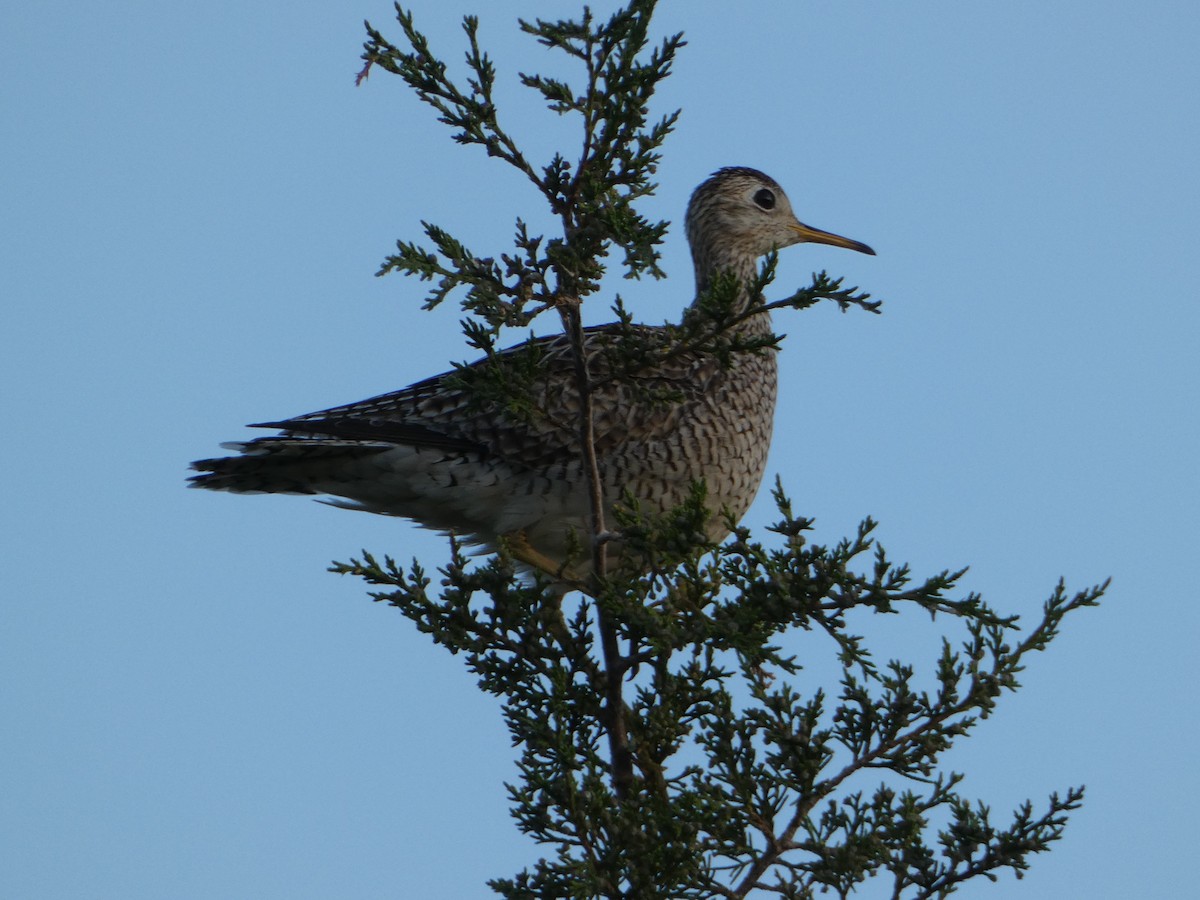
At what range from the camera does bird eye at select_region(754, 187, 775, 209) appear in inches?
399

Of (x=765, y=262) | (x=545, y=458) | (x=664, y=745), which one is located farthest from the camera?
(x=545, y=458)

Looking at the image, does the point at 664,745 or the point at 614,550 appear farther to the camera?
the point at 614,550

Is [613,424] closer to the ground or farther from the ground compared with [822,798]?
farther from the ground

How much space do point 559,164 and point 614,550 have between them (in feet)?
9.22

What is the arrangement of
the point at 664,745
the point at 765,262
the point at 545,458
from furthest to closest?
the point at 545,458
the point at 664,745
the point at 765,262

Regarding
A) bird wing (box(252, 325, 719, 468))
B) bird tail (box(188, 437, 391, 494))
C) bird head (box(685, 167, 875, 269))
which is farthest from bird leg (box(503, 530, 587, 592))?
bird head (box(685, 167, 875, 269))

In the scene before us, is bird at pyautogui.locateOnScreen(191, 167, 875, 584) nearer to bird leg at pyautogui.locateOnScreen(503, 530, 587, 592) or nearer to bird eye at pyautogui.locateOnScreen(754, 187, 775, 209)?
bird leg at pyautogui.locateOnScreen(503, 530, 587, 592)

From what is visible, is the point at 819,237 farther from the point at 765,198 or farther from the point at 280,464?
the point at 280,464

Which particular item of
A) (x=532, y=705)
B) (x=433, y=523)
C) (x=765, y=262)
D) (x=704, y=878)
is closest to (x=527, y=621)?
(x=532, y=705)

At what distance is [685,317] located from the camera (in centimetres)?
529

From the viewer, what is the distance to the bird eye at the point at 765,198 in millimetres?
10133

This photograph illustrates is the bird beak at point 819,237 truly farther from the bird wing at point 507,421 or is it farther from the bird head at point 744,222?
the bird wing at point 507,421

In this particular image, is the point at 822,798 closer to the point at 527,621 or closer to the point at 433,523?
the point at 527,621

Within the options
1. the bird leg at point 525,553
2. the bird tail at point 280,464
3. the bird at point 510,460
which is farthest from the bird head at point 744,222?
the bird tail at point 280,464
